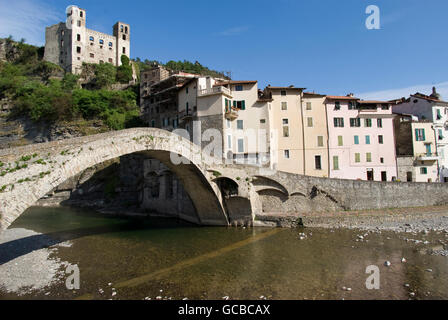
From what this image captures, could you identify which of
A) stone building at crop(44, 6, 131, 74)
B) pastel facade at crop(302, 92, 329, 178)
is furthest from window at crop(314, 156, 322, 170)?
stone building at crop(44, 6, 131, 74)

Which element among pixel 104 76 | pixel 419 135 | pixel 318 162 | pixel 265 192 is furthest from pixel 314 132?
pixel 104 76

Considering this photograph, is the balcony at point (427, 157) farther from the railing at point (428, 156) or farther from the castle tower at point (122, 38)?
the castle tower at point (122, 38)

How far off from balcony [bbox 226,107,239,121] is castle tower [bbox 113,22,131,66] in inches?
1779

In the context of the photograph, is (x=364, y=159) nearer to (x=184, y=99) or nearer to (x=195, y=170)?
(x=195, y=170)

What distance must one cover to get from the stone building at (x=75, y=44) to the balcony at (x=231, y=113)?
4404 cm

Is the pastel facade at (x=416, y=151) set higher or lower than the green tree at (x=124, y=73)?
lower

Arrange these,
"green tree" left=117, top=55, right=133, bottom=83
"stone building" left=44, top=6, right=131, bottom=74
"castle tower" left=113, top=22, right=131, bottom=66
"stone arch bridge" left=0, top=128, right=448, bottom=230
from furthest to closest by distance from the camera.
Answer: "castle tower" left=113, top=22, right=131, bottom=66 < "stone building" left=44, top=6, right=131, bottom=74 < "green tree" left=117, top=55, right=133, bottom=83 < "stone arch bridge" left=0, top=128, right=448, bottom=230

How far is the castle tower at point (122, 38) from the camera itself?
60.5 metres

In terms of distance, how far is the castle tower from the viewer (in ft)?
198

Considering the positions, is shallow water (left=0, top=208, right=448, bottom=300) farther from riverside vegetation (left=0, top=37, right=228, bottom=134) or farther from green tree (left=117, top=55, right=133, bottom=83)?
green tree (left=117, top=55, right=133, bottom=83)

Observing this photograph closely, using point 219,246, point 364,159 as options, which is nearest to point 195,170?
A: point 219,246

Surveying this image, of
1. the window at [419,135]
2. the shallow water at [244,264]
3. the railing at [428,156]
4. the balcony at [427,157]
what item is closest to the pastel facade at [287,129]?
the shallow water at [244,264]

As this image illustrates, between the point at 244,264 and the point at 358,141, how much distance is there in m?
22.1
